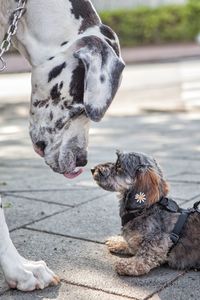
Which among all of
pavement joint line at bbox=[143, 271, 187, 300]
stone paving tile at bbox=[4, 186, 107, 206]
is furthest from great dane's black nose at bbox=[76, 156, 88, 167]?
stone paving tile at bbox=[4, 186, 107, 206]

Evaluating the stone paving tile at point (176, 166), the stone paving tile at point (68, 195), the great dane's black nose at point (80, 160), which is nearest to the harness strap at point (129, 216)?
the great dane's black nose at point (80, 160)

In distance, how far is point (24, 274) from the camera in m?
3.71

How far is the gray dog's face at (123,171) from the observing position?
4.32 meters

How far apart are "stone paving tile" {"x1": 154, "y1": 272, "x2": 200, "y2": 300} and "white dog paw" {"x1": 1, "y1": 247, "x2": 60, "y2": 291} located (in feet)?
2.18

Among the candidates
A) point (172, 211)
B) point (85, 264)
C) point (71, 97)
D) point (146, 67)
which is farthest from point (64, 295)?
point (146, 67)

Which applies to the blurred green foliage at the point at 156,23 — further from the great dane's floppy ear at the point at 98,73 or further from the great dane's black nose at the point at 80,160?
the great dane's floppy ear at the point at 98,73

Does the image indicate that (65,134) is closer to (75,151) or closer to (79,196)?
(75,151)

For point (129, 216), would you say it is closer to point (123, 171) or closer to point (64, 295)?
point (123, 171)

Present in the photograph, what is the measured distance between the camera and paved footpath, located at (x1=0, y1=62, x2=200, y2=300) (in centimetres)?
380

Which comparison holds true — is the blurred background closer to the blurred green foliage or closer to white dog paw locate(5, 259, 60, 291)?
the blurred green foliage

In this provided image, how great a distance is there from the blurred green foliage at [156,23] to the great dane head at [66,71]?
2948cm

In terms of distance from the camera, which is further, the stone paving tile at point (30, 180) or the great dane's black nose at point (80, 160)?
the stone paving tile at point (30, 180)

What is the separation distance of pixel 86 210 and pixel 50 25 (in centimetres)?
205

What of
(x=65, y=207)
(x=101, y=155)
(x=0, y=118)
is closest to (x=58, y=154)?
(x=65, y=207)
